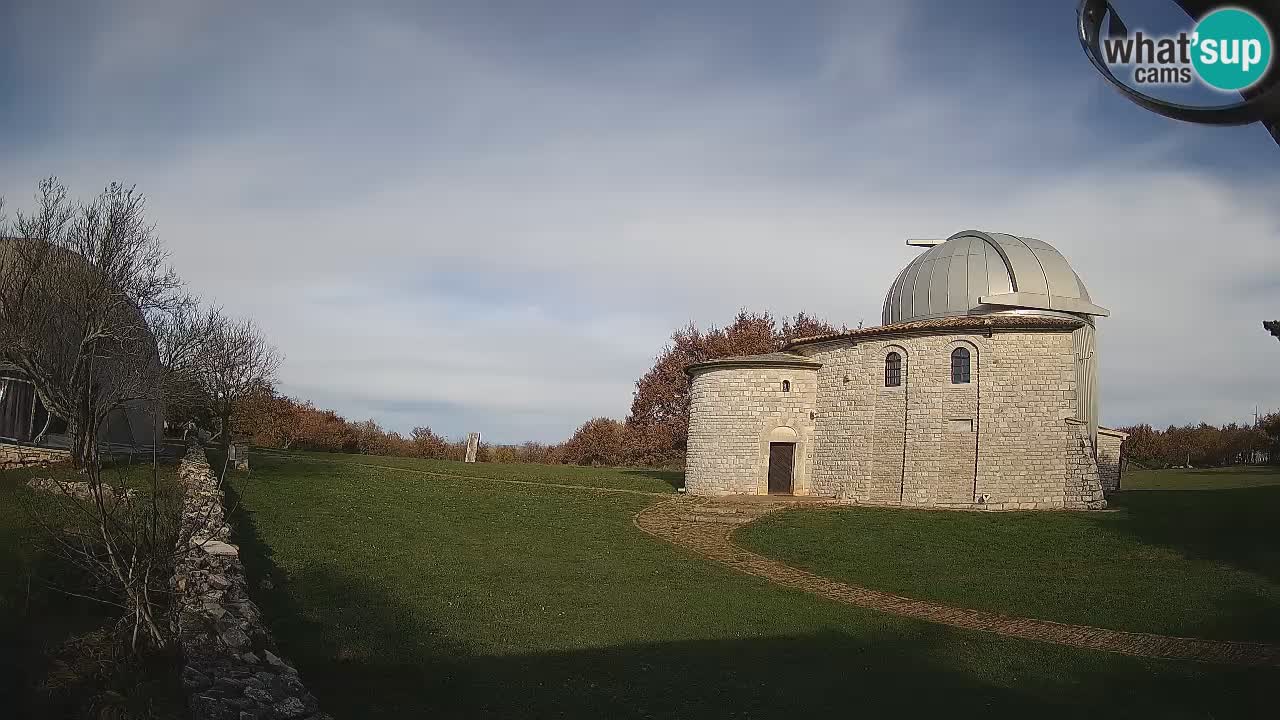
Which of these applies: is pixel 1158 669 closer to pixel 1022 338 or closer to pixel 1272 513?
pixel 1272 513

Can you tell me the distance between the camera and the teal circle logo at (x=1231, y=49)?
6.23 feet

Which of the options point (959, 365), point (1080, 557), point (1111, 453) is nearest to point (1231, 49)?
point (1080, 557)

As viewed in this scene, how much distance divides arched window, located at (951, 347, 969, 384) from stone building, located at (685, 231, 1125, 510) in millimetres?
36

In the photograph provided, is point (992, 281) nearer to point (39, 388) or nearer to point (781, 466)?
point (781, 466)

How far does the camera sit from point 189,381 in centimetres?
2350

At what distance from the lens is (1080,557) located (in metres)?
16.4

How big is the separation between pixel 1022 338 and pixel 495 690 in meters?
20.8

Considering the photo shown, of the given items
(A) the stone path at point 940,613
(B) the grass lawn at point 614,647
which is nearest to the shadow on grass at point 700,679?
(B) the grass lawn at point 614,647

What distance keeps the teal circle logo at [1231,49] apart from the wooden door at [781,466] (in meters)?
26.0

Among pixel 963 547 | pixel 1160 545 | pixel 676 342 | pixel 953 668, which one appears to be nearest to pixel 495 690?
pixel 953 668

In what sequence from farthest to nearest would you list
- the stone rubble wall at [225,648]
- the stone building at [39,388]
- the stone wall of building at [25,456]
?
the stone wall of building at [25,456], the stone building at [39,388], the stone rubble wall at [225,648]

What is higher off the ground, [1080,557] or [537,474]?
[537,474]

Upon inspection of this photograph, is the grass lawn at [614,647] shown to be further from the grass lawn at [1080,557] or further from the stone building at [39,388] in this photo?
the stone building at [39,388]

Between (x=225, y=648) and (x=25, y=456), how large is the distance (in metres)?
19.0
